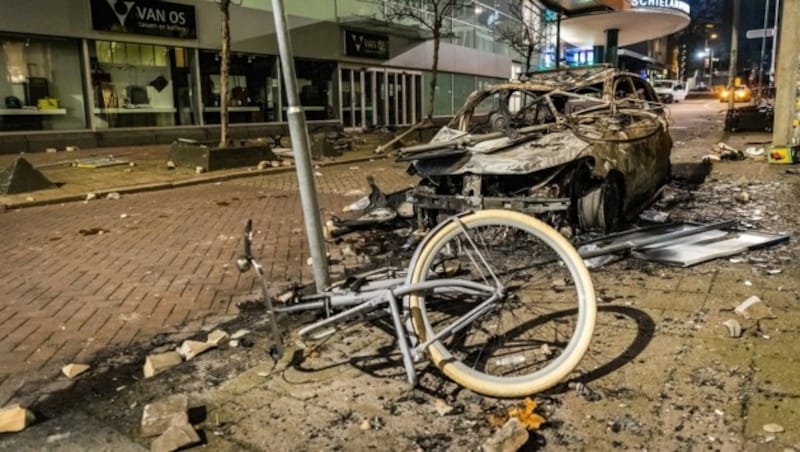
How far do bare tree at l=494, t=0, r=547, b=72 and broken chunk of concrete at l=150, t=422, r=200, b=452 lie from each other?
94.9 ft

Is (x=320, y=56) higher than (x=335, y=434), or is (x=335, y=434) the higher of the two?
(x=320, y=56)

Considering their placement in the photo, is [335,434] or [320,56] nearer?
[335,434]

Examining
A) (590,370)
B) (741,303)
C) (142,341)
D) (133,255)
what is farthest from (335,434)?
(133,255)

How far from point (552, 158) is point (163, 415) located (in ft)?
13.3

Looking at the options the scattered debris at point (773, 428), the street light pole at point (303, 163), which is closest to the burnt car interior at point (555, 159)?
the street light pole at point (303, 163)

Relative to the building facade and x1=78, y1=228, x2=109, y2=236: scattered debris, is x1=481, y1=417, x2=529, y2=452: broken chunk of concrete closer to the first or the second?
x1=78, y1=228, x2=109, y2=236: scattered debris

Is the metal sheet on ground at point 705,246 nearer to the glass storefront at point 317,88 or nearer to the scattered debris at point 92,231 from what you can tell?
the scattered debris at point 92,231

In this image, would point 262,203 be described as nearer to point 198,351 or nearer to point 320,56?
point 198,351

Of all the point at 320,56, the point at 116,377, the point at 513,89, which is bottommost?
the point at 116,377

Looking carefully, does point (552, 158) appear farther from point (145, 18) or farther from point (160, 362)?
point (145, 18)

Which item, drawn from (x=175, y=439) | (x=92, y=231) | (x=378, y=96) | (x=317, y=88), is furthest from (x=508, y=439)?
(x=378, y=96)

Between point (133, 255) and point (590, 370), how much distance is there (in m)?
5.06

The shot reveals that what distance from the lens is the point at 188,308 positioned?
4.91m

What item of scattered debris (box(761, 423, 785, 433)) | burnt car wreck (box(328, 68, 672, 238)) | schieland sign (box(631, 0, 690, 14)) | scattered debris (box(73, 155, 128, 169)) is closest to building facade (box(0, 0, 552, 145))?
scattered debris (box(73, 155, 128, 169))
